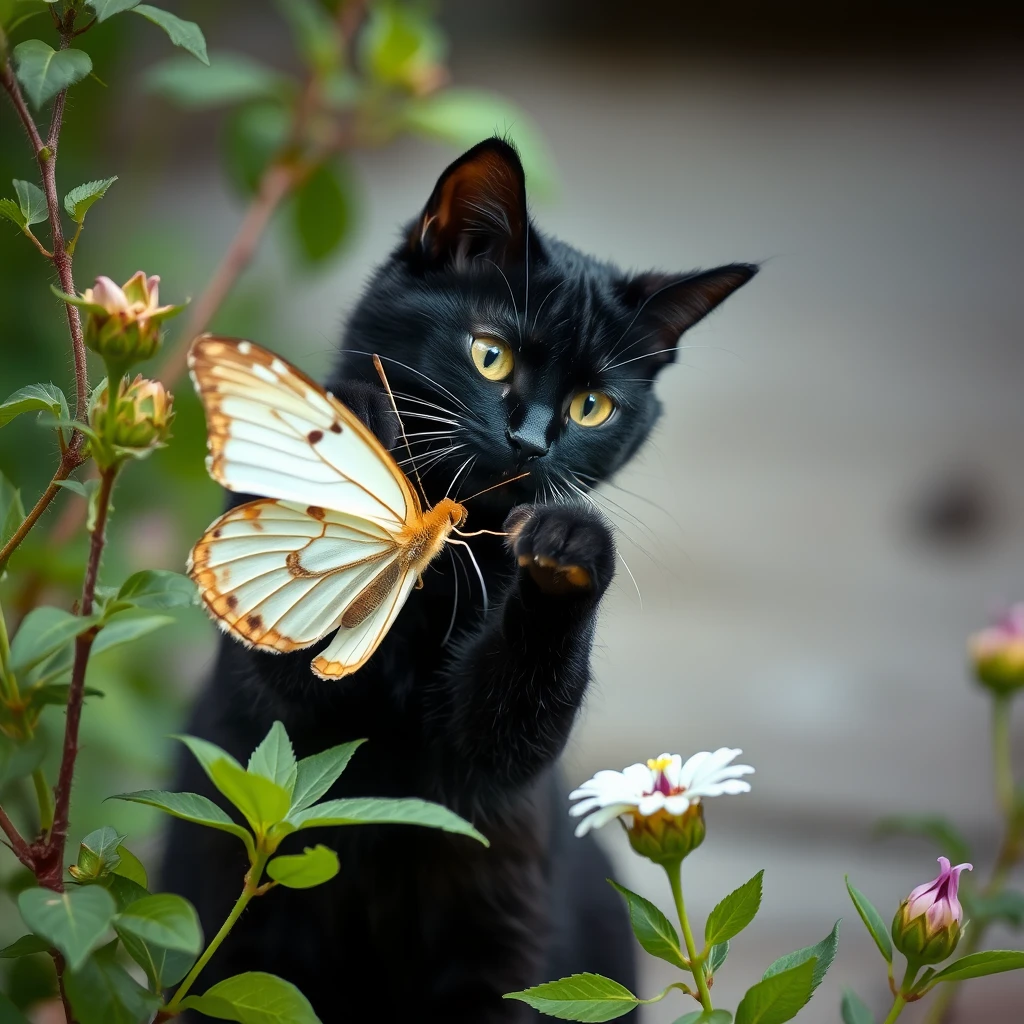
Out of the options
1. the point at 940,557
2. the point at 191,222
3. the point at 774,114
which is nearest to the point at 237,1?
the point at 191,222

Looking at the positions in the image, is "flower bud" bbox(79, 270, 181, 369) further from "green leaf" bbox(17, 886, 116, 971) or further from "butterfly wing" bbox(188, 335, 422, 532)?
"green leaf" bbox(17, 886, 116, 971)

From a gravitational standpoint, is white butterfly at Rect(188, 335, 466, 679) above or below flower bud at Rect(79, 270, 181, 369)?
below

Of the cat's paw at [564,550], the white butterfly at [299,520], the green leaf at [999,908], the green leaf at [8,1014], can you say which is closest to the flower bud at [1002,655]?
the green leaf at [999,908]

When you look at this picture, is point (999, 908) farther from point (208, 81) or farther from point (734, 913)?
point (208, 81)

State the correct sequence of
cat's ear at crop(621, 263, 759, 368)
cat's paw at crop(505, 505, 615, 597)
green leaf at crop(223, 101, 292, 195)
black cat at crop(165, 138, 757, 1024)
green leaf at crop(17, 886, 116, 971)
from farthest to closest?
1. green leaf at crop(223, 101, 292, 195)
2. cat's ear at crop(621, 263, 759, 368)
3. black cat at crop(165, 138, 757, 1024)
4. cat's paw at crop(505, 505, 615, 597)
5. green leaf at crop(17, 886, 116, 971)

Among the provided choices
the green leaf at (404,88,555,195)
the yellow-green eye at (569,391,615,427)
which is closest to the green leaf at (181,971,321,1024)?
the yellow-green eye at (569,391,615,427)

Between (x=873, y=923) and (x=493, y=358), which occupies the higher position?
(x=493, y=358)

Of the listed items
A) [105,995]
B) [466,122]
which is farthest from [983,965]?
[466,122]
